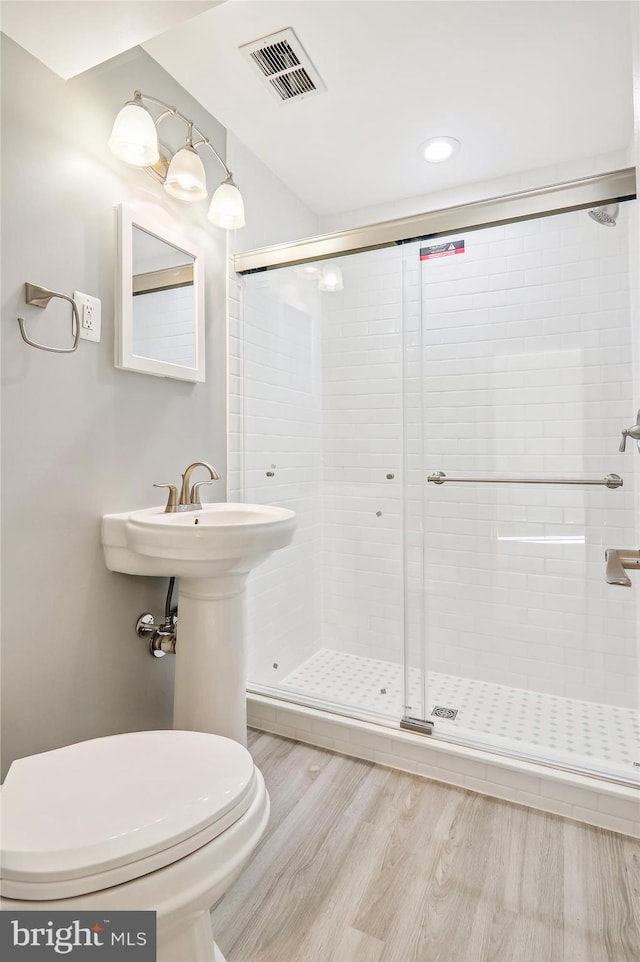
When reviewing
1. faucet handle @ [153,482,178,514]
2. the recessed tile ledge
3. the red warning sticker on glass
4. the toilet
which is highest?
the red warning sticker on glass

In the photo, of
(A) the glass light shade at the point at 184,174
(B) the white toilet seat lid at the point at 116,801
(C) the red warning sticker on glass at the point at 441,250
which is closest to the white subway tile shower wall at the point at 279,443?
(A) the glass light shade at the point at 184,174

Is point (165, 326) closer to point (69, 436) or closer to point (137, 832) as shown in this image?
point (69, 436)

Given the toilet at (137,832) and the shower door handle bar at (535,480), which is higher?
the shower door handle bar at (535,480)

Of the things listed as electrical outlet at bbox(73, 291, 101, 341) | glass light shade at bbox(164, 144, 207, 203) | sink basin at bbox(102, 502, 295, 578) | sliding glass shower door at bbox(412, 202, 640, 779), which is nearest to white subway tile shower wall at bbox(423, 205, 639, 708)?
sliding glass shower door at bbox(412, 202, 640, 779)

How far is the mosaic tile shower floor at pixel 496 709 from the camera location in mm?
1615

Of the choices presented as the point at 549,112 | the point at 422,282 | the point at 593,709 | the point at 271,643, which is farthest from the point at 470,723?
the point at 549,112

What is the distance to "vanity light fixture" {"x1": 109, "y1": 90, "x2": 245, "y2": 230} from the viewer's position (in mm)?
1383

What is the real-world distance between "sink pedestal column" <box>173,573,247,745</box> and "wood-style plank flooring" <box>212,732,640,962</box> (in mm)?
369

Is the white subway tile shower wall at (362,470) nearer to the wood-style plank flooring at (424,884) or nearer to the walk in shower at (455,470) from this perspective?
the walk in shower at (455,470)

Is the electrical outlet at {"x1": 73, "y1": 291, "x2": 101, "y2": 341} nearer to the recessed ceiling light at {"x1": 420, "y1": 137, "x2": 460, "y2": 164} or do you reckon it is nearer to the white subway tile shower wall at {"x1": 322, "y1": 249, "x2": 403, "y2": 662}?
the white subway tile shower wall at {"x1": 322, "y1": 249, "x2": 403, "y2": 662}

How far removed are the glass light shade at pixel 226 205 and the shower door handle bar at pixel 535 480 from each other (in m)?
1.33

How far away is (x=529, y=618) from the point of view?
2.17 meters

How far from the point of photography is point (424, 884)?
119 cm

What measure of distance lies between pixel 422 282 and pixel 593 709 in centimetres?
191
